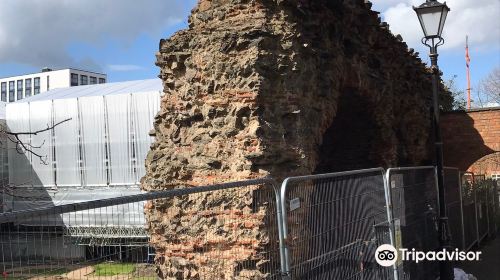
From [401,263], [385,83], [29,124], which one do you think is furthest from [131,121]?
[401,263]

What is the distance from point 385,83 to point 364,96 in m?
1.19

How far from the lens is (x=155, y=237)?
7.28 m

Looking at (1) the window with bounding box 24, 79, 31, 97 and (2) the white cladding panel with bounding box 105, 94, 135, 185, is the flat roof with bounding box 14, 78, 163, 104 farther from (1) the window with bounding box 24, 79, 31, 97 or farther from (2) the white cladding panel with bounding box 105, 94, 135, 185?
(1) the window with bounding box 24, 79, 31, 97

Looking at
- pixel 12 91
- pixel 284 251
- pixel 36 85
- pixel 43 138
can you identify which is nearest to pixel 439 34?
pixel 284 251

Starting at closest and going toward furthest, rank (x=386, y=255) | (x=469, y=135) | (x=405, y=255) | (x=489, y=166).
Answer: (x=386, y=255) → (x=405, y=255) → (x=469, y=135) → (x=489, y=166)

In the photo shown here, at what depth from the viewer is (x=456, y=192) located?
11.8m

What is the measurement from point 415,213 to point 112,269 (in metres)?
5.51

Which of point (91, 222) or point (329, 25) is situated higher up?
point (329, 25)

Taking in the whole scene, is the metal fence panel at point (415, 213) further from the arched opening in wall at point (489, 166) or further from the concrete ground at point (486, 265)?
the arched opening in wall at point (489, 166)

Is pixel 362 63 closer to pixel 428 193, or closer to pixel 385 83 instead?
pixel 385 83

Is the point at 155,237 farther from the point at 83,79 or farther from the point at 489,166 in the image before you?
the point at 83,79

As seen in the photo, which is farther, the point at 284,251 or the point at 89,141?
the point at 89,141

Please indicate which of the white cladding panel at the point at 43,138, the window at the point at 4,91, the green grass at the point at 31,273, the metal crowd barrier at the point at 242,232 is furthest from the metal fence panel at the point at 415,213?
the window at the point at 4,91

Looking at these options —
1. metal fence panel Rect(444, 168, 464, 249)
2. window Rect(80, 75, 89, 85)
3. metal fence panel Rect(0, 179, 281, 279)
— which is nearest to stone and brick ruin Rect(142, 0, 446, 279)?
metal fence panel Rect(0, 179, 281, 279)
